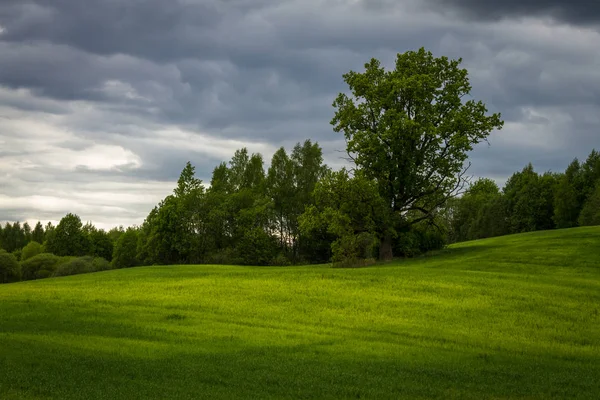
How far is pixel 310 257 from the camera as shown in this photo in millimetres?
103250

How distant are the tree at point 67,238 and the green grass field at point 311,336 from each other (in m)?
94.4

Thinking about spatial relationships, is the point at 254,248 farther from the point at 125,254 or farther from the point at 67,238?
the point at 67,238

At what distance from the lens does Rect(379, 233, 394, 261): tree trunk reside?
55594 millimetres

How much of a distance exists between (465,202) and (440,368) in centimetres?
15141

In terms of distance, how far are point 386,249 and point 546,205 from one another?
281ft

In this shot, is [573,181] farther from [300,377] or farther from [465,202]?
[300,377]

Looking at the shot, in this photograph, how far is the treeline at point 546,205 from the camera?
386ft

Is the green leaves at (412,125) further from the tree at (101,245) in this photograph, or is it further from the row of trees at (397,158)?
the tree at (101,245)

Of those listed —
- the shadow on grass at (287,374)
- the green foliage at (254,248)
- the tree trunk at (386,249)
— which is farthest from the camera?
the green foliage at (254,248)

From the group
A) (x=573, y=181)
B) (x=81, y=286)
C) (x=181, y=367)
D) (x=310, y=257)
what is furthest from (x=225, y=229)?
(x=181, y=367)

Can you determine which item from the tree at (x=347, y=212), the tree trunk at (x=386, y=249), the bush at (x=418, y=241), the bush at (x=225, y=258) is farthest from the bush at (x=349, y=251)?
the bush at (x=225, y=258)

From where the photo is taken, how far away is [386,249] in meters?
56.0

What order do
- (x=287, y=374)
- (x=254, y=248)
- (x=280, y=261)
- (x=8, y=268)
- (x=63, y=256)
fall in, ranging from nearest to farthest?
(x=287, y=374) < (x=254, y=248) < (x=280, y=261) < (x=8, y=268) < (x=63, y=256)

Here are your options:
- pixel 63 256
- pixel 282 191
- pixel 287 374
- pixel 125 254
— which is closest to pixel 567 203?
pixel 282 191
